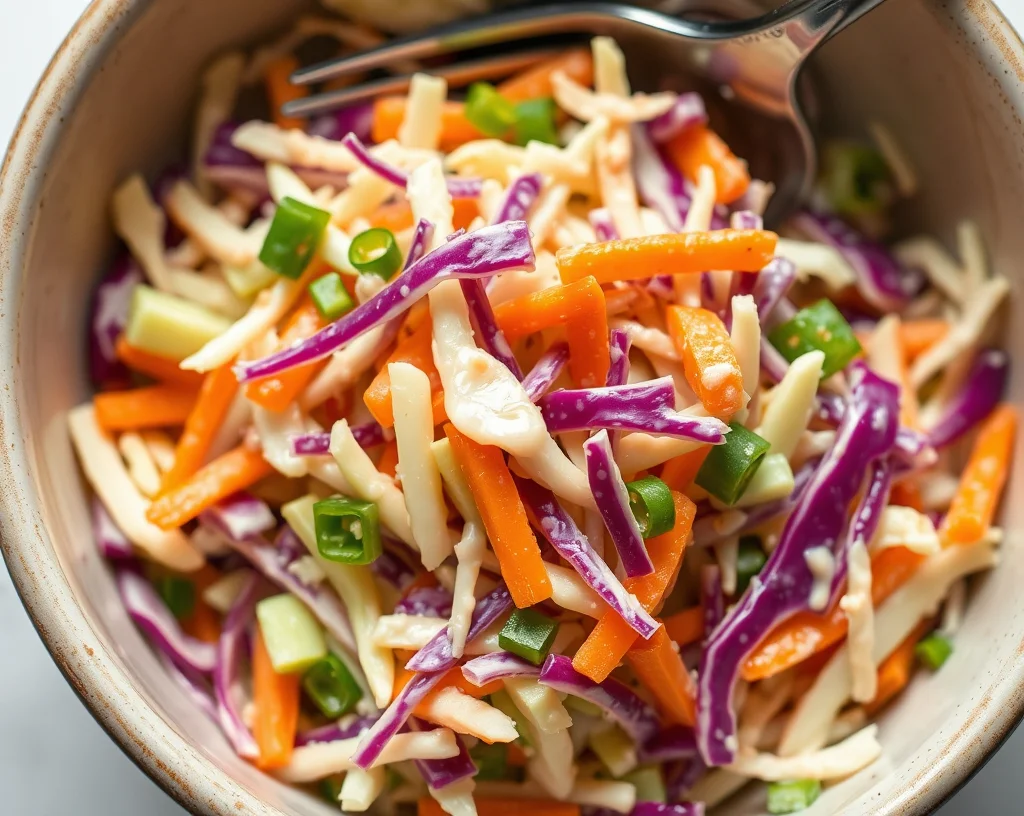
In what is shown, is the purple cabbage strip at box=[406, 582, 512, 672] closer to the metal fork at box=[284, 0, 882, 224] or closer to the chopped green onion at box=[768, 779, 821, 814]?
the chopped green onion at box=[768, 779, 821, 814]

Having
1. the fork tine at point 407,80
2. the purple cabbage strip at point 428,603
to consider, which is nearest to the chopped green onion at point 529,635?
the purple cabbage strip at point 428,603

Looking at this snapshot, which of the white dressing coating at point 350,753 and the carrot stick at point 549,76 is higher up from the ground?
the carrot stick at point 549,76

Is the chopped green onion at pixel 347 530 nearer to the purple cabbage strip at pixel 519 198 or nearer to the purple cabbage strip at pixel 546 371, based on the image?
the purple cabbage strip at pixel 546 371

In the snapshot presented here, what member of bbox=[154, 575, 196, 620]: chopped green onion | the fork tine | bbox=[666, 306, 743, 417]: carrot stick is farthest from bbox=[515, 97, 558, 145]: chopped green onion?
bbox=[154, 575, 196, 620]: chopped green onion

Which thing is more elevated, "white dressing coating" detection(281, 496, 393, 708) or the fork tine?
the fork tine

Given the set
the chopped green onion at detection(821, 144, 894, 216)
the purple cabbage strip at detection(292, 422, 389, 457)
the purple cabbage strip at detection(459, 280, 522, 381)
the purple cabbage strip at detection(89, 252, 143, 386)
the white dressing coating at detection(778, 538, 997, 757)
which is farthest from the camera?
the chopped green onion at detection(821, 144, 894, 216)

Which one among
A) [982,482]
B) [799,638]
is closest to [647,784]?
[799,638]

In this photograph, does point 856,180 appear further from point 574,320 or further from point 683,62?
point 574,320
